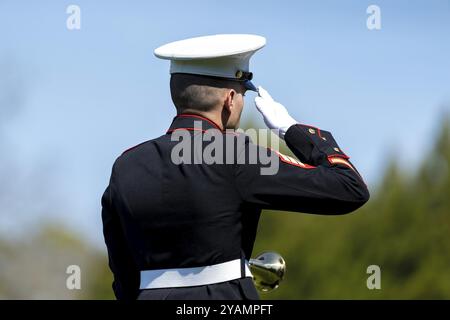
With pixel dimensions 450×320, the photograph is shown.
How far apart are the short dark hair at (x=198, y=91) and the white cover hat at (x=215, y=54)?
0.10 feet

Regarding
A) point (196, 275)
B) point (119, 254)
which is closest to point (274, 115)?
point (196, 275)

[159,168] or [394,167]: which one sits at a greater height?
[159,168]

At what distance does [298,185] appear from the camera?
205 inches

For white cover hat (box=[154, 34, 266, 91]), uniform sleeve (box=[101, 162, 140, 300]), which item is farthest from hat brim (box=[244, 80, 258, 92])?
uniform sleeve (box=[101, 162, 140, 300])

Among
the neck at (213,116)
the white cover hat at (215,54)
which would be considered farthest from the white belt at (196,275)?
the white cover hat at (215,54)

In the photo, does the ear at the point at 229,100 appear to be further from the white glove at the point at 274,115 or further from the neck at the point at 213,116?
the white glove at the point at 274,115

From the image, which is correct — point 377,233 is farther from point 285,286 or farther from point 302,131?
point 302,131

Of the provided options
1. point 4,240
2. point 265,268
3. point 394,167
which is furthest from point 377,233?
point 265,268

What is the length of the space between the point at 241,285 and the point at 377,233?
102 feet

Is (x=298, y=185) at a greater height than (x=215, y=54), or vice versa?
(x=215, y=54)

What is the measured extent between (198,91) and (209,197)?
0.58 metres

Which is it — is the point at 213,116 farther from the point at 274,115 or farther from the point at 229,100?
the point at 274,115
